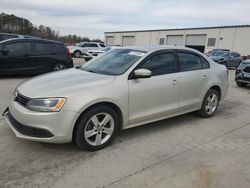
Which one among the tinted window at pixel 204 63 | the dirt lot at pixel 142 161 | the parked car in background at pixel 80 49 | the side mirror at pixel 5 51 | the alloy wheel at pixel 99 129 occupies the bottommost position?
the parked car in background at pixel 80 49

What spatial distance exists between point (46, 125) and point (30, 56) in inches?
260

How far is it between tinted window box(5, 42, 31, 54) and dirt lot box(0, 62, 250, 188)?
5.15 m

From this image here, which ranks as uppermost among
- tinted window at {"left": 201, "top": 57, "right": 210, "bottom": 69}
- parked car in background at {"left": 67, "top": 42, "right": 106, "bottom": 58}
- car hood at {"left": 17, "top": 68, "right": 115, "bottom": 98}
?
tinted window at {"left": 201, "top": 57, "right": 210, "bottom": 69}

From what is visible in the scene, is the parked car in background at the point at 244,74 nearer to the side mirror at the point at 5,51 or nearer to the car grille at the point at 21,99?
the car grille at the point at 21,99

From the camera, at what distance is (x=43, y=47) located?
9.33 m

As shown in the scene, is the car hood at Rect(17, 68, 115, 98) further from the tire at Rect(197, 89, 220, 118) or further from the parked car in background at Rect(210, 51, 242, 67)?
the parked car in background at Rect(210, 51, 242, 67)

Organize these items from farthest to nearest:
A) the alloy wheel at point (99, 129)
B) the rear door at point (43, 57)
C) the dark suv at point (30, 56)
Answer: the rear door at point (43, 57) < the dark suv at point (30, 56) < the alloy wheel at point (99, 129)

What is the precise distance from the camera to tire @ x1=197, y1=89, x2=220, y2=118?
5.08 meters

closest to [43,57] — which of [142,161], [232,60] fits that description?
[142,161]

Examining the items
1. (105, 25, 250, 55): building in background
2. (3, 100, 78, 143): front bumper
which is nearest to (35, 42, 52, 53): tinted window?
(3, 100, 78, 143): front bumper

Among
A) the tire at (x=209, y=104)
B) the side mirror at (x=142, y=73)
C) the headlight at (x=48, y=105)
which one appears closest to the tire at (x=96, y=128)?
the headlight at (x=48, y=105)

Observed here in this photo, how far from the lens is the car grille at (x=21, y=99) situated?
10.7ft

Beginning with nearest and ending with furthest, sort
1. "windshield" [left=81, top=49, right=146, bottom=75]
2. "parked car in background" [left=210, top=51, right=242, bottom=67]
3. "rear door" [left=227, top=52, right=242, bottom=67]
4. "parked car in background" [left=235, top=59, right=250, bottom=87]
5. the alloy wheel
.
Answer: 1. the alloy wheel
2. "windshield" [left=81, top=49, right=146, bottom=75]
3. "parked car in background" [left=235, top=59, right=250, bottom=87]
4. "parked car in background" [left=210, top=51, right=242, bottom=67]
5. "rear door" [left=227, top=52, right=242, bottom=67]

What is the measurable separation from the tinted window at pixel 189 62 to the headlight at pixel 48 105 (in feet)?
8.03
